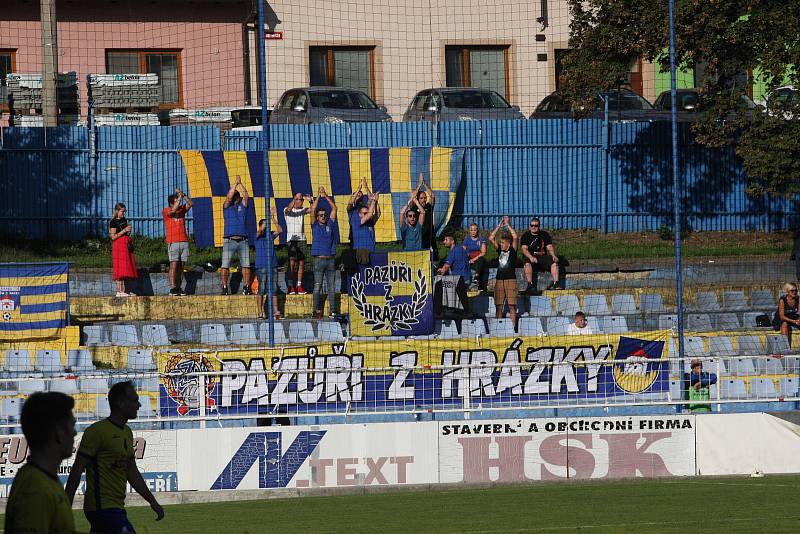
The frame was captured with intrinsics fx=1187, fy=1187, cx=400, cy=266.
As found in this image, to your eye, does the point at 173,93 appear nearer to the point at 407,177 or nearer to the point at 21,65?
the point at 21,65

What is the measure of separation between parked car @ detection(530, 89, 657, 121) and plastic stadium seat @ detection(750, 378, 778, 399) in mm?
11621

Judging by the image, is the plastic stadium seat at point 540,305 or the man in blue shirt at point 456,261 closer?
the man in blue shirt at point 456,261

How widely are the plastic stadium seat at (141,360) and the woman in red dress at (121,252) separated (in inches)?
102

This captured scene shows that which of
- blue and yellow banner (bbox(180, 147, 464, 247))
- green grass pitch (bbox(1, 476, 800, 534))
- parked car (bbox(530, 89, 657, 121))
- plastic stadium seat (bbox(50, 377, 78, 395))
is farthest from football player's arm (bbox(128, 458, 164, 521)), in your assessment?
parked car (bbox(530, 89, 657, 121))

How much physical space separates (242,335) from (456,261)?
12.4 ft

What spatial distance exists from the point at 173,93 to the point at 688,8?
48.8 ft

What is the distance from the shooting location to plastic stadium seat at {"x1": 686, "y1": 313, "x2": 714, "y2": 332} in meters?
19.8

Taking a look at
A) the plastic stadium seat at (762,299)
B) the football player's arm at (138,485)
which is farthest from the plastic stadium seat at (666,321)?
the football player's arm at (138,485)

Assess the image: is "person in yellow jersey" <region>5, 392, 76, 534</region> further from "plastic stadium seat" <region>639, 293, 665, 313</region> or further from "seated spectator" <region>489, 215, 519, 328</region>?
"plastic stadium seat" <region>639, 293, 665, 313</region>

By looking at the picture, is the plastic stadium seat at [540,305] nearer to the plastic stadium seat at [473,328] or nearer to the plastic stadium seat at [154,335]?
the plastic stadium seat at [473,328]

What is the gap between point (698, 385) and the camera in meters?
15.0

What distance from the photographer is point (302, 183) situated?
23.8 meters

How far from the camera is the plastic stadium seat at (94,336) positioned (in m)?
18.8

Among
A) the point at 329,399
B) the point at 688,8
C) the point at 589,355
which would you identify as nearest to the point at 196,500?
the point at 329,399
